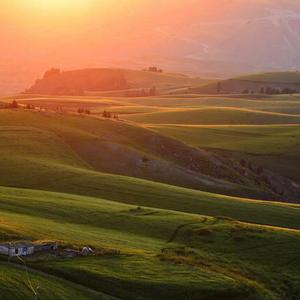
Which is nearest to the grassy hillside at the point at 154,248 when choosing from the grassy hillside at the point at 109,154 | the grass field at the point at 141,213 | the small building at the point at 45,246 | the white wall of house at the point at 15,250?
the grass field at the point at 141,213

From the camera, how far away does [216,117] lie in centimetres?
15962

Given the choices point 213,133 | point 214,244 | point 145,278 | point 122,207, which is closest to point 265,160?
point 213,133

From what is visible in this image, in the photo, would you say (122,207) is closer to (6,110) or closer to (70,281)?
(70,281)

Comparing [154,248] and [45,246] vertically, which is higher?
[45,246]

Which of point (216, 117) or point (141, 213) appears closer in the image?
point (141, 213)

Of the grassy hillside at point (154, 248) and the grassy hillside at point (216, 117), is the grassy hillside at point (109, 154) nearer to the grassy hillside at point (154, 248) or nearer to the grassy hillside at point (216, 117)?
the grassy hillside at point (154, 248)

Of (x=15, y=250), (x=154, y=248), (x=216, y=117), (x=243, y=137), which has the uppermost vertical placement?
(x=216, y=117)

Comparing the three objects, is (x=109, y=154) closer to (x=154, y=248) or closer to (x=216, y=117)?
(x=154, y=248)

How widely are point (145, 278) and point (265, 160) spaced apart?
74.2 metres

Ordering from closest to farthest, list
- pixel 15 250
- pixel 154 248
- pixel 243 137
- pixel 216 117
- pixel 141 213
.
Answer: pixel 15 250 → pixel 154 248 → pixel 141 213 → pixel 243 137 → pixel 216 117

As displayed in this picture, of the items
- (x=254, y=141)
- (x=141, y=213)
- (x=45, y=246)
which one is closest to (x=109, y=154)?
(x=254, y=141)

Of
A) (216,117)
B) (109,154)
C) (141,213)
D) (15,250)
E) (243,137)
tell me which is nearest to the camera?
(15,250)

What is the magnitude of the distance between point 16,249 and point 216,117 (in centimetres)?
12729

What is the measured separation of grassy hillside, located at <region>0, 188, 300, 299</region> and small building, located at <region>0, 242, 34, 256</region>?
81cm
